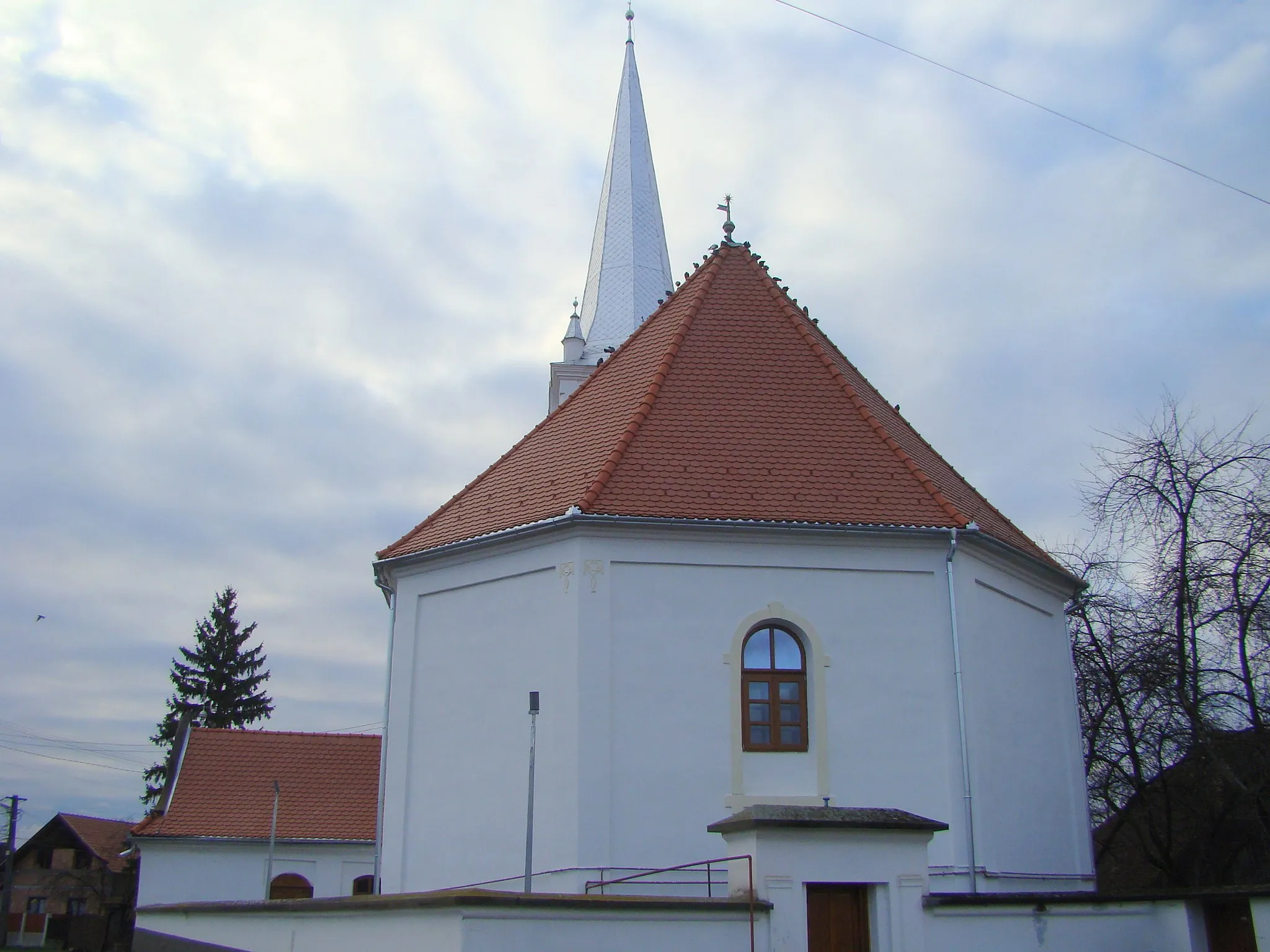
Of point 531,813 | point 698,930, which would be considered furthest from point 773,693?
point 698,930

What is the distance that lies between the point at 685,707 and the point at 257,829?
13.8m

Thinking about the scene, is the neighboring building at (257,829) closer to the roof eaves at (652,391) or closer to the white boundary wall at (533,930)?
the roof eaves at (652,391)

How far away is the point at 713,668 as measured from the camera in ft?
49.4

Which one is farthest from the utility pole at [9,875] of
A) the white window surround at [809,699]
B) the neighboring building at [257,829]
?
the white window surround at [809,699]

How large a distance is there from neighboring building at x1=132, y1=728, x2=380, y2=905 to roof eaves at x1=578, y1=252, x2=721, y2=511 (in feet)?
40.3

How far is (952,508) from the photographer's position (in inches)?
623

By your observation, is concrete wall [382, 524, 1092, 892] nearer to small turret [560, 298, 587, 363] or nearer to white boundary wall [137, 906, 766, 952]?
white boundary wall [137, 906, 766, 952]

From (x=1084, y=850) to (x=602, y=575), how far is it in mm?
8327

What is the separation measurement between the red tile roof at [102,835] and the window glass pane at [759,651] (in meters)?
40.3

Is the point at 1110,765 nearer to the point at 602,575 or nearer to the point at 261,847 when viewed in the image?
the point at 602,575

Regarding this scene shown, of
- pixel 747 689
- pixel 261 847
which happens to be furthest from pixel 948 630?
pixel 261 847

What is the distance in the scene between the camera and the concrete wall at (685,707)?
1453cm

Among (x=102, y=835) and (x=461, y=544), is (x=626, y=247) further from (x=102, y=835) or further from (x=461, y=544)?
(x=102, y=835)

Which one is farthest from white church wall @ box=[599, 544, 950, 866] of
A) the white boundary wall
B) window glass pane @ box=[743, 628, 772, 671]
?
the white boundary wall
